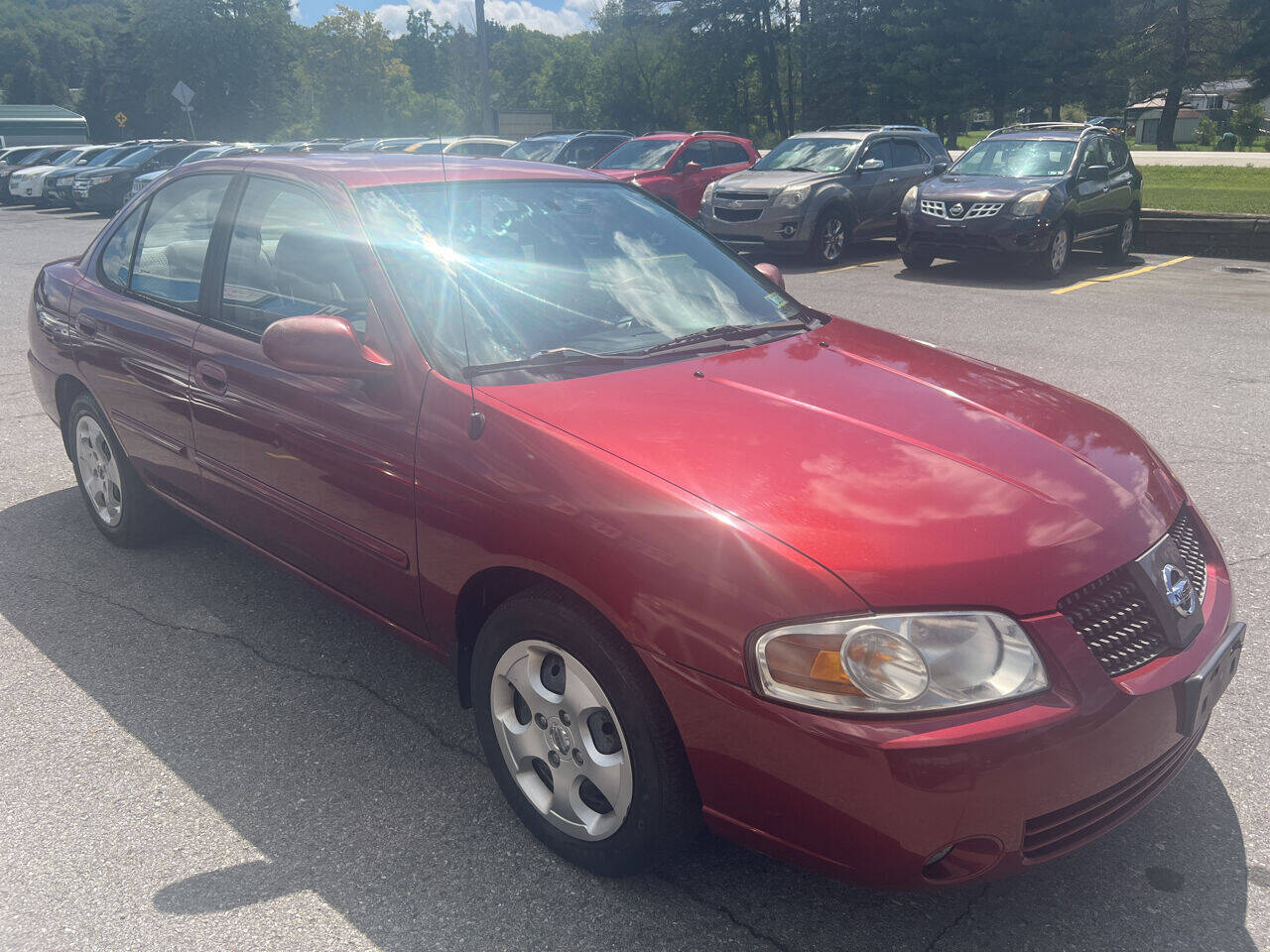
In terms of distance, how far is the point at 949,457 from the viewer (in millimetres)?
2510

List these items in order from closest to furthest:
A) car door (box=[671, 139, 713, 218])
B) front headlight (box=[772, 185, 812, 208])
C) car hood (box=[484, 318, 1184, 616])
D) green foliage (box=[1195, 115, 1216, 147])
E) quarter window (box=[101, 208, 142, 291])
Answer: car hood (box=[484, 318, 1184, 616]) → quarter window (box=[101, 208, 142, 291]) → front headlight (box=[772, 185, 812, 208]) → car door (box=[671, 139, 713, 218]) → green foliage (box=[1195, 115, 1216, 147])

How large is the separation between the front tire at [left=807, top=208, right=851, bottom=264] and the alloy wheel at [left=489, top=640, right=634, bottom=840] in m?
12.0

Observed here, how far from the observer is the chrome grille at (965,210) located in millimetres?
12164

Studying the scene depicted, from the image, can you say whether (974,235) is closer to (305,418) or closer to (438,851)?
(305,418)

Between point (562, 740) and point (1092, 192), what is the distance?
12.4m

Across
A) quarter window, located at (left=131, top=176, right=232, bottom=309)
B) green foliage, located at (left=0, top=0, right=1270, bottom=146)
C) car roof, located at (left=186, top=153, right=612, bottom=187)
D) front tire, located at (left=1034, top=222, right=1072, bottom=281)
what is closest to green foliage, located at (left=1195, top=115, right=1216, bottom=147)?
green foliage, located at (left=0, top=0, right=1270, bottom=146)

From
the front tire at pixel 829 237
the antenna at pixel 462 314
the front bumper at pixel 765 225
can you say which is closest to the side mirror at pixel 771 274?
the antenna at pixel 462 314

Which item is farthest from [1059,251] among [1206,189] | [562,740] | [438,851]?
[438,851]

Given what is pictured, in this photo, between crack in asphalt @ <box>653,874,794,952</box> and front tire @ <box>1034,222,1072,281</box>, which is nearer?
crack in asphalt @ <box>653,874,794,952</box>

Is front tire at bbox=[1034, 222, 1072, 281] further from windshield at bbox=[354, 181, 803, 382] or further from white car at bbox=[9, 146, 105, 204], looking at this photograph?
white car at bbox=[9, 146, 105, 204]

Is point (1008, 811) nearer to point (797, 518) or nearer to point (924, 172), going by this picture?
point (797, 518)

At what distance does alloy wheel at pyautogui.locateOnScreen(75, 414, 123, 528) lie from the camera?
175 inches

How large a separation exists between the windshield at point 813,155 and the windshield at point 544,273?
37.8 feet

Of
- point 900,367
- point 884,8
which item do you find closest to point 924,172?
point 900,367
